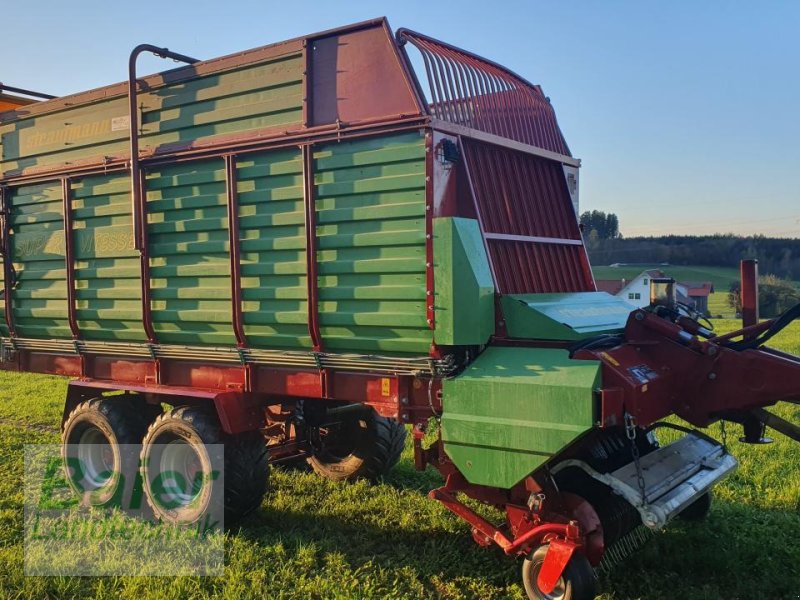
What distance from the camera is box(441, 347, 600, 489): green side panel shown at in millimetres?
3609

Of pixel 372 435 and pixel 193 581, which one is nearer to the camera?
pixel 193 581

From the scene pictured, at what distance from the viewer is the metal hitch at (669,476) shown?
3646 millimetres

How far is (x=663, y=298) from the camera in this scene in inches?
175

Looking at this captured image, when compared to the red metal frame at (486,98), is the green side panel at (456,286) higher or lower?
lower

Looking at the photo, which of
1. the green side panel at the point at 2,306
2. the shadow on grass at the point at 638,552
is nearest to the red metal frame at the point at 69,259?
the green side panel at the point at 2,306

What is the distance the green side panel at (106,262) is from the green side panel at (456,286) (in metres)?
2.66

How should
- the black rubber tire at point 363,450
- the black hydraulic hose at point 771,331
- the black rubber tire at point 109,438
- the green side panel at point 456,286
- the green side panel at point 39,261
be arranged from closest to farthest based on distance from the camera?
the black hydraulic hose at point 771,331 < the green side panel at point 456,286 < the black rubber tire at point 109,438 < the green side panel at point 39,261 < the black rubber tire at point 363,450

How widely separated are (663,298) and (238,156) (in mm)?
3033

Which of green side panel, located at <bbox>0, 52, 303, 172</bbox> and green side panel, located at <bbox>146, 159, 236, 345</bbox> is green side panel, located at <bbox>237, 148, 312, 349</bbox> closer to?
green side panel, located at <bbox>146, 159, 236, 345</bbox>

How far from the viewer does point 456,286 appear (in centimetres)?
404

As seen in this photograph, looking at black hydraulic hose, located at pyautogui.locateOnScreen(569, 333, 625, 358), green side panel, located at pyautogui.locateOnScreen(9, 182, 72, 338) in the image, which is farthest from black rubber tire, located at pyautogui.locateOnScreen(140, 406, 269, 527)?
black hydraulic hose, located at pyautogui.locateOnScreen(569, 333, 625, 358)

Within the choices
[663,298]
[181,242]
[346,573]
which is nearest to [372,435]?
[346,573]

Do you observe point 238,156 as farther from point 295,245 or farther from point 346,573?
point 346,573

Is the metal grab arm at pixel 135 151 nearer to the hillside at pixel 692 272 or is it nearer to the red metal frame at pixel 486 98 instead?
the red metal frame at pixel 486 98
